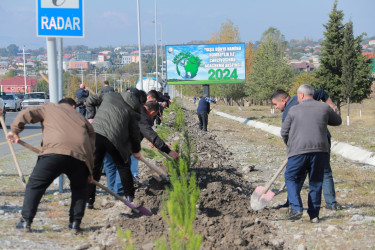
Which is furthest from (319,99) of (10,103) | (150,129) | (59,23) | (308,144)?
(10,103)

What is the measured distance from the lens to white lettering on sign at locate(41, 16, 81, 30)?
23.2 feet

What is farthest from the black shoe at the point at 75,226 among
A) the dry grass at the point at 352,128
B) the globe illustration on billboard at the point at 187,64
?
the globe illustration on billboard at the point at 187,64

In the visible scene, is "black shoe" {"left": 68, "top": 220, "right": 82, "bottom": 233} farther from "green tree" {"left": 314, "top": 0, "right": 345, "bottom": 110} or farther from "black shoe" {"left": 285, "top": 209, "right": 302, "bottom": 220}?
"green tree" {"left": 314, "top": 0, "right": 345, "bottom": 110}

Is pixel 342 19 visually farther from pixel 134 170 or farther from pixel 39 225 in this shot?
pixel 39 225

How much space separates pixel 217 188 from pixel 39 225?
98.5 inches

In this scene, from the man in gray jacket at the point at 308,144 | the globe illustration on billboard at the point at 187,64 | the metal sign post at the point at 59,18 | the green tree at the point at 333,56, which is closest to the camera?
the man in gray jacket at the point at 308,144

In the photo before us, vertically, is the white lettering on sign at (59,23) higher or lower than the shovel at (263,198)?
higher

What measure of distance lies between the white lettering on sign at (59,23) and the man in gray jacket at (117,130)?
4.04ft

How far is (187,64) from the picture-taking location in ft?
107

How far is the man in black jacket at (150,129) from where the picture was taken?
731 centimetres

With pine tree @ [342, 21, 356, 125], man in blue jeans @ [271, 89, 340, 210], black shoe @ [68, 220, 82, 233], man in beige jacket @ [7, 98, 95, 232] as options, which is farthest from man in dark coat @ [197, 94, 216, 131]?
A: pine tree @ [342, 21, 356, 125]

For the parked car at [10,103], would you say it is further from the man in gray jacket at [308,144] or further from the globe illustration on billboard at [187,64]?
the man in gray jacket at [308,144]

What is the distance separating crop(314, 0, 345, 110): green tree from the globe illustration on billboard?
31.1 feet

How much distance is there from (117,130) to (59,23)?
1907 millimetres
